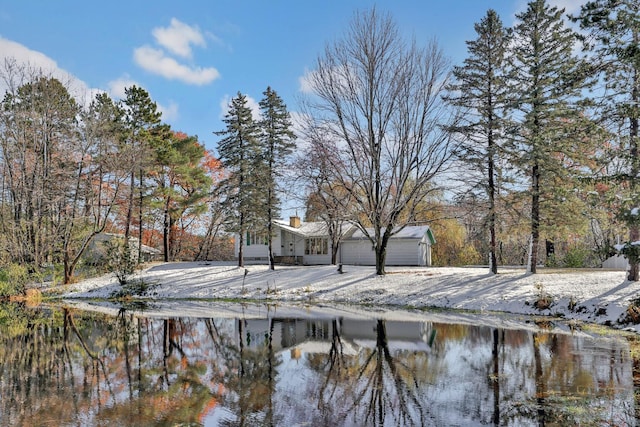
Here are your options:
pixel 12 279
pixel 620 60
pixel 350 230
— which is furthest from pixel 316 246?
pixel 620 60

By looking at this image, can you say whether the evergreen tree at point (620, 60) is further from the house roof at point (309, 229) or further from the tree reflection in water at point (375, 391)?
the house roof at point (309, 229)

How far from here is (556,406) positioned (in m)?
5.93

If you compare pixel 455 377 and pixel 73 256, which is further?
pixel 73 256

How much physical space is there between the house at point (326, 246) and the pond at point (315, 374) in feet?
62.6

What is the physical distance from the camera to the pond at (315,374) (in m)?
5.75

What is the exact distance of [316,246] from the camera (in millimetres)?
35875

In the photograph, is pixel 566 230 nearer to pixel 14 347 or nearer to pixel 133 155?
pixel 14 347

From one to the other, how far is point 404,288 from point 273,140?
1359 cm

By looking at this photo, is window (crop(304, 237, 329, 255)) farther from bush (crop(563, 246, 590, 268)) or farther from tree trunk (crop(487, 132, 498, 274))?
bush (crop(563, 246, 590, 268))

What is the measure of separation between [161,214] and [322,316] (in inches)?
931

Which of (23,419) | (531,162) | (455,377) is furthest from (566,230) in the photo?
(23,419)

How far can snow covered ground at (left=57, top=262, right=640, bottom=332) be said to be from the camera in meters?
15.4

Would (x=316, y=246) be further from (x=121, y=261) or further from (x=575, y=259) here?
(x=575, y=259)

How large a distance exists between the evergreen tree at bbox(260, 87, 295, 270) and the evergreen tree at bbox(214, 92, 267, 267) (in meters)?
0.43
